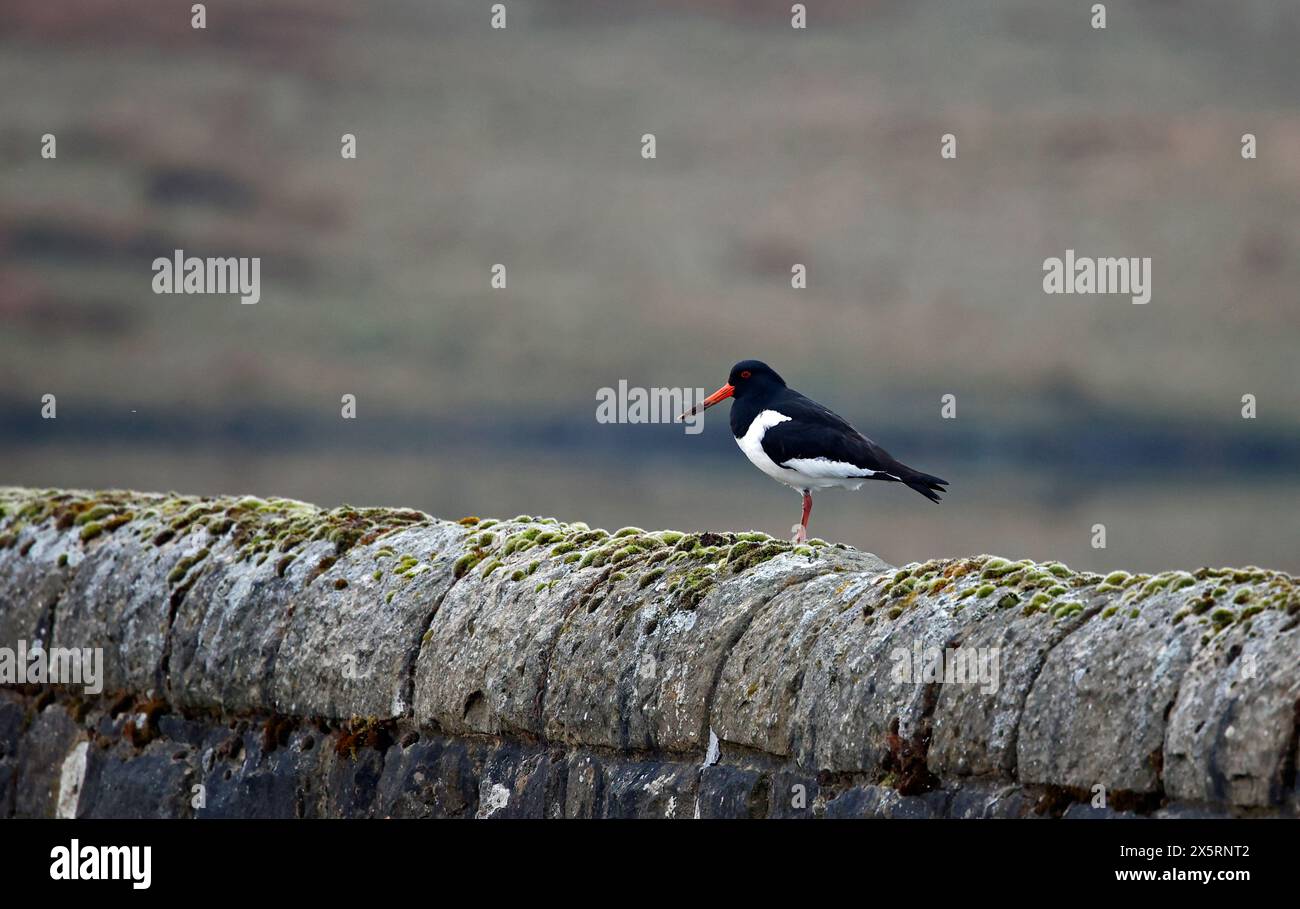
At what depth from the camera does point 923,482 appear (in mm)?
7758

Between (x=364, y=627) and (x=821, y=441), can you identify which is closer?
(x=364, y=627)

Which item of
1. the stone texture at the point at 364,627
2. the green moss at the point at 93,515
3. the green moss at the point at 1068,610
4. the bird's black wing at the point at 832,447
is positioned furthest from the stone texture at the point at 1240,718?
the green moss at the point at 93,515

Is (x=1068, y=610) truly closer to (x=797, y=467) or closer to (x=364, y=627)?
(x=364, y=627)

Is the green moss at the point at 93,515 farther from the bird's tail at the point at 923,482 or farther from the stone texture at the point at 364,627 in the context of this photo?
the bird's tail at the point at 923,482

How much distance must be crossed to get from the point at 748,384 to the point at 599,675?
3691mm

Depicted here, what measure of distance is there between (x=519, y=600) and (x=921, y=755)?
2.13 m

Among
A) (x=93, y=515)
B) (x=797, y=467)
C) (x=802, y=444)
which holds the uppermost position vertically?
(x=802, y=444)

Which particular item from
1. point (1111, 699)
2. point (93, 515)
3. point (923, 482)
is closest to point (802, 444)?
point (923, 482)

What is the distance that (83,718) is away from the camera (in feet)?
25.1

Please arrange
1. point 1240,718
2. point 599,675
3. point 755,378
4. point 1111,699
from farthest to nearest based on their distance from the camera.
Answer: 1. point 755,378
2. point 599,675
3. point 1111,699
4. point 1240,718

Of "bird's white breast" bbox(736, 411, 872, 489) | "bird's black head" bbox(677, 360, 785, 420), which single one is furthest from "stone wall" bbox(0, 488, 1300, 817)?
"bird's black head" bbox(677, 360, 785, 420)

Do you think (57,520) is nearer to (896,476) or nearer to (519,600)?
A: (519,600)

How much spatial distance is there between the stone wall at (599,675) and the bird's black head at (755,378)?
2.60 m

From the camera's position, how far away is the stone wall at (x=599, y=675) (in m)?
4.16
